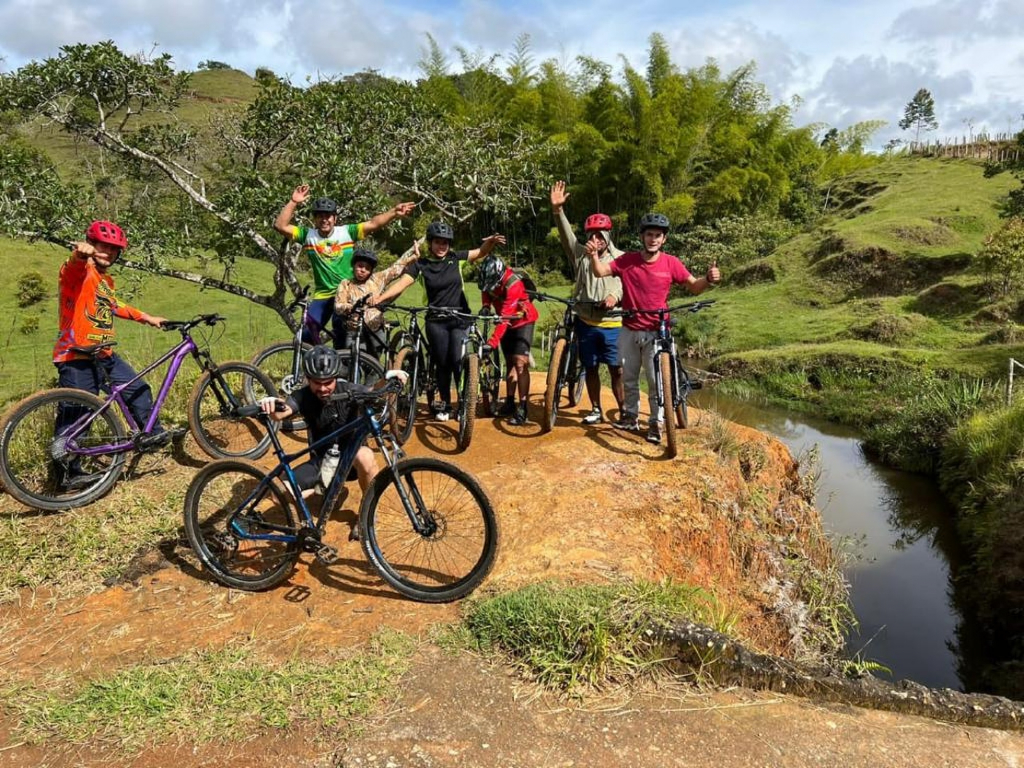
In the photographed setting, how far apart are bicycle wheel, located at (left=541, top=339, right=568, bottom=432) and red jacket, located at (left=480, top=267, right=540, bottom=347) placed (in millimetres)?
370

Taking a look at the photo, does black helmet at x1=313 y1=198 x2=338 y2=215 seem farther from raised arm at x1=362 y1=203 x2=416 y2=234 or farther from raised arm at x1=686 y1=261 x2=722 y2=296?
raised arm at x1=686 y1=261 x2=722 y2=296

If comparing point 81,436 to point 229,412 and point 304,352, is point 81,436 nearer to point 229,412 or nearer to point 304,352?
point 229,412

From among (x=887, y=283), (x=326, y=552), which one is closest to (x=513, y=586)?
(x=326, y=552)

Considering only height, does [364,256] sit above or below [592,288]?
above

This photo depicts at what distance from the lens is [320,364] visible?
12.0 ft

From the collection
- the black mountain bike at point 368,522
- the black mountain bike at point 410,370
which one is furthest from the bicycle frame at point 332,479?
the black mountain bike at point 410,370

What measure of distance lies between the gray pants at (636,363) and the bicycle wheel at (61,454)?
12.7 feet

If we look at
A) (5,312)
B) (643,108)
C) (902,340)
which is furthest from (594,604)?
(643,108)

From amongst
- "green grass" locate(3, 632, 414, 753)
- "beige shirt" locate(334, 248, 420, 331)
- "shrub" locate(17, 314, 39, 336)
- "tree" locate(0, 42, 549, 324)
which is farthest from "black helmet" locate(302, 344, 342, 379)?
"shrub" locate(17, 314, 39, 336)

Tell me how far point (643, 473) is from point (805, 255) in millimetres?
23866

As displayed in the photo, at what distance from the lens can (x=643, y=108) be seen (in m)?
24.3

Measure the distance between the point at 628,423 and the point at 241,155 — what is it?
518 cm

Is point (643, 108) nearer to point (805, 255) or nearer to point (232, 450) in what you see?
point (805, 255)

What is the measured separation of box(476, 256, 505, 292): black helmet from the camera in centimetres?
561
